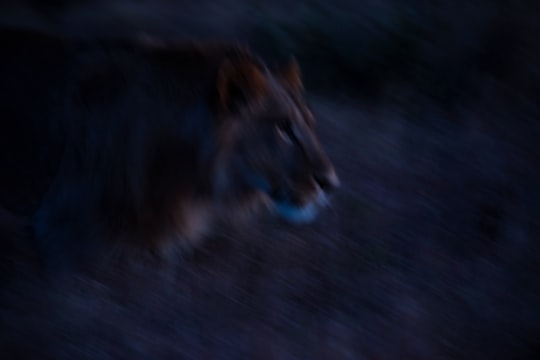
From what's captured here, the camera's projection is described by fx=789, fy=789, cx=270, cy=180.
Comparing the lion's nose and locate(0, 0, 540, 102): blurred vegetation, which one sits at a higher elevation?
the lion's nose

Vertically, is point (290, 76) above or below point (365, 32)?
above

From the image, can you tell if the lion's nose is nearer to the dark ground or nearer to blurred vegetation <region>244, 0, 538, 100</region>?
the dark ground

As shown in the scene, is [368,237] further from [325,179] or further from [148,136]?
[148,136]

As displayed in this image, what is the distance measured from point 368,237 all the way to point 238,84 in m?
1.62

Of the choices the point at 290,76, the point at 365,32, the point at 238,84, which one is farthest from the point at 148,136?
the point at 365,32

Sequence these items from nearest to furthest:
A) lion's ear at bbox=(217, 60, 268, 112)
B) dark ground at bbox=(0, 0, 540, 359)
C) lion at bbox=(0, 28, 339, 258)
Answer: lion's ear at bbox=(217, 60, 268, 112) → lion at bbox=(0, 28, 339, 258) → dark ground at bbox=(0, 0, 540, 359)

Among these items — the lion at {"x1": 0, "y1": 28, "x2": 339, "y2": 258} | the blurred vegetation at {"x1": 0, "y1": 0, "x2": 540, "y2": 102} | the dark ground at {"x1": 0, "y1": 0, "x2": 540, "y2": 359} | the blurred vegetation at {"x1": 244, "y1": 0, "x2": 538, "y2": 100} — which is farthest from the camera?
the blurred vegetation at {"x1": 244, "y1": 0, "x2": 538, "y2": 100}

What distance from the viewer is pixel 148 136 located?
3018 mm

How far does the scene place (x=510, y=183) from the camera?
476 cm

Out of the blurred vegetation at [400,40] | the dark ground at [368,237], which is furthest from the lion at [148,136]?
the blurred vegetation at [400,40]

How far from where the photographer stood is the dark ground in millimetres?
3508

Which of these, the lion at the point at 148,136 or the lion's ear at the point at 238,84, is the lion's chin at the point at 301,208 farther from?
the lion's ear at the point at 238,84

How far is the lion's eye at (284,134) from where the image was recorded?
290cm

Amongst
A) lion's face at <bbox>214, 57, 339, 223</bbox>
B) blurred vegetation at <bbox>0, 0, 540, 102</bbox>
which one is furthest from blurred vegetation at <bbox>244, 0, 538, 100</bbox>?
lion's face at <bbox>214, 57, 339, 223</bbox>
